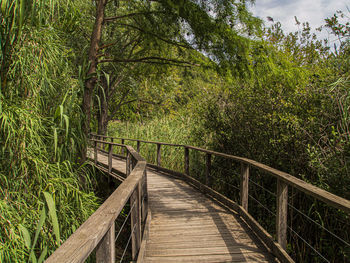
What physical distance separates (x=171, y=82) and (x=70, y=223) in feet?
46.2

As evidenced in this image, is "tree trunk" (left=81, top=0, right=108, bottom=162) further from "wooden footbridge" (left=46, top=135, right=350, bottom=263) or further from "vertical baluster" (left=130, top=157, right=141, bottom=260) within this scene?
"vertical baluster" (left=130, top=157, right=141, bottom=260)

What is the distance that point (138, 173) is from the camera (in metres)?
2.79

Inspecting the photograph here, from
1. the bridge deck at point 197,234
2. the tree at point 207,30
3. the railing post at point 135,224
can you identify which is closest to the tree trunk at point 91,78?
the tree at point 207,30

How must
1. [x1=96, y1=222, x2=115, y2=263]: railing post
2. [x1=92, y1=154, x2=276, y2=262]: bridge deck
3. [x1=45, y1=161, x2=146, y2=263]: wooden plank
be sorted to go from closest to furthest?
1. [x1=45, y1=161, x2=146, y2=263]: wooden plank
2. [x1=96, y1=222, x2=115, y2=263]: railing post
3. [x1=92, y1=154, x2=276, y2=262]: bridge deck

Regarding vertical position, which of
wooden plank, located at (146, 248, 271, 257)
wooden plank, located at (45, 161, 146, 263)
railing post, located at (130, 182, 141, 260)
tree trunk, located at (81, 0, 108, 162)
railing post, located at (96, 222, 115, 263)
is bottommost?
wooden plank, located at (146, 248, 271, 257)

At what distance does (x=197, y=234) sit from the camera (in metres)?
3.52

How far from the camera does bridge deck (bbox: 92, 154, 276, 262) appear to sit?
2.89 metres

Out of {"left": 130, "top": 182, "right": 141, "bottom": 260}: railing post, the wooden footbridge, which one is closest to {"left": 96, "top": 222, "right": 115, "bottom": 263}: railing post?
the wooden footbridge

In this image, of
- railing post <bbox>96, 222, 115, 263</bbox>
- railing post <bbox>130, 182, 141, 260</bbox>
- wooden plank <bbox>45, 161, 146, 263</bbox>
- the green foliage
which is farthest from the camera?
the green foliage

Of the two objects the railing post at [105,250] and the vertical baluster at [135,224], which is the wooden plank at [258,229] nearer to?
the vertical baluster at [135,224]

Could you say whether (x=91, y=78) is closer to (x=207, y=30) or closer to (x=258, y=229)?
(x=207, y=30)

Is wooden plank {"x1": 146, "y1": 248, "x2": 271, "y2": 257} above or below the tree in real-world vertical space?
below

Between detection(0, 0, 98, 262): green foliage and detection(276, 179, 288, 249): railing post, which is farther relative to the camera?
detection(0, 0, 98, 262): green foliage

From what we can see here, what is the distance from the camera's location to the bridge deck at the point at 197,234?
114 inches
